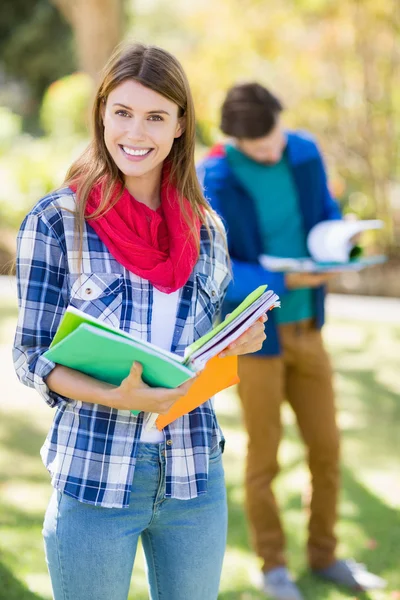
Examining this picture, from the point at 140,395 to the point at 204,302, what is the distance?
0.41 metres

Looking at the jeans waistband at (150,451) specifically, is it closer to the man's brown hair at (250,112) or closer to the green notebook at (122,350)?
the green notebook at (122,350)

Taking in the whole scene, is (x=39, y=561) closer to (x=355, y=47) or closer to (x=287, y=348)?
(x=287, y=348)

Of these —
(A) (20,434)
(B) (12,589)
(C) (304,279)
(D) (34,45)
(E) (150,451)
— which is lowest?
(B) (12,589)

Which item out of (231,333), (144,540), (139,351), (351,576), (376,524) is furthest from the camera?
(376,524)

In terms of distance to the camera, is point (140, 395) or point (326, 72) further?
point (326, 72)

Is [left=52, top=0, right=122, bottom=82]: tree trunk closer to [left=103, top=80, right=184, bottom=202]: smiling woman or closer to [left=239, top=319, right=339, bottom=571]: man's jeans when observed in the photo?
[left=239, top=319, right=339, bottom=571]: man's jeans

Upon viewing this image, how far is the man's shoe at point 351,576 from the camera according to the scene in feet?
11.2

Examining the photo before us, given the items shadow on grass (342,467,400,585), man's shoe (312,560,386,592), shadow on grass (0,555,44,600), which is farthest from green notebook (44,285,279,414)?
shadow on grass (342,467,400,585)

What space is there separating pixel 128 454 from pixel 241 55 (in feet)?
30.0

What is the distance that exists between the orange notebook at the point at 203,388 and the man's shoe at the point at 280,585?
5.41 ft

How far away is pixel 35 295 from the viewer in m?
1.83

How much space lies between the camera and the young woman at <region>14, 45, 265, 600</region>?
1.84m

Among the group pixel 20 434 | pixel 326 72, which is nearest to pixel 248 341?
Answer: pixel 20 434

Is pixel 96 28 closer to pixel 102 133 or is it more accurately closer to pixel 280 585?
pixel 280 585
